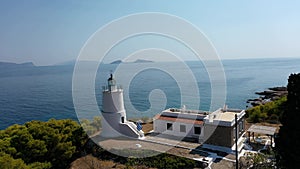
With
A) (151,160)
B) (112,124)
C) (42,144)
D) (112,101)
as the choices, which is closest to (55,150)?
(42,144)

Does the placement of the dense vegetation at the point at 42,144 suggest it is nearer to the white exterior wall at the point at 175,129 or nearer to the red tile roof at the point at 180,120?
the white exterior wall at the point at 175,129

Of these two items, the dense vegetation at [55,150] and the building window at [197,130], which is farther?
the building window at [197,130]

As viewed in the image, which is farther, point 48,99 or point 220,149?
point 48,99

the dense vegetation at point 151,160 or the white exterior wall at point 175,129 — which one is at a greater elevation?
the white exterior wall at point 175,129

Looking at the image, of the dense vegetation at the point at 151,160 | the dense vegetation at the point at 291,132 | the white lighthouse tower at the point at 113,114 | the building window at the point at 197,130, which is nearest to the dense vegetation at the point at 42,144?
the dense vegetation at the point at 151,160

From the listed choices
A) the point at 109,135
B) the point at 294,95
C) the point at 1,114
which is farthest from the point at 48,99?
the point at 294,95

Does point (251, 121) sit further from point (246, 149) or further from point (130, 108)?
point (130, 108)
